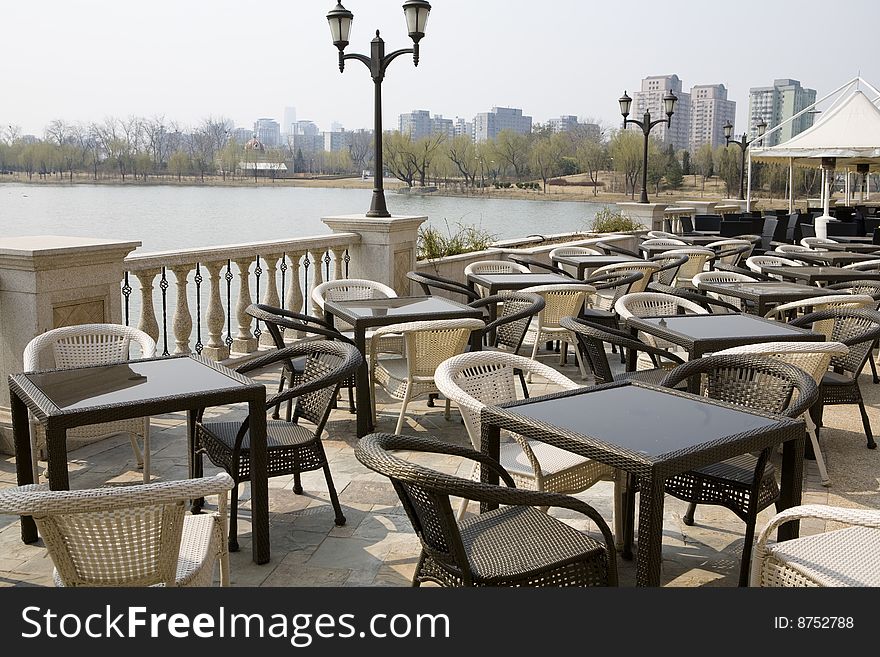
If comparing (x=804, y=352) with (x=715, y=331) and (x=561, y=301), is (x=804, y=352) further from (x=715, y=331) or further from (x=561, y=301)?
(x=561, y=301)

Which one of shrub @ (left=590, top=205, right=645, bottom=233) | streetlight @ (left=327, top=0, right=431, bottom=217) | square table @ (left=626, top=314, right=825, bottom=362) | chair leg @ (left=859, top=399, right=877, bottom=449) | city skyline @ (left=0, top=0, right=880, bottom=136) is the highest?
city skyline @ (left=0, top=0, right=880, bottom=136)

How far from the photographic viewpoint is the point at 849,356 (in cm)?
489

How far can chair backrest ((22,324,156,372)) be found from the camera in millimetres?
4160

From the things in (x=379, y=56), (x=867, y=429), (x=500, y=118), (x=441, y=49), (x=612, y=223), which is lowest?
(x=867, y=429)

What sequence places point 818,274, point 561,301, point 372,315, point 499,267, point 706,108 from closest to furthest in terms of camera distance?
point 372,315, point 561,301, point 818,274, point 499,267, point 706,108

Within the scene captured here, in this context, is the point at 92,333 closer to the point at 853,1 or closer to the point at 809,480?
the point at 809,480

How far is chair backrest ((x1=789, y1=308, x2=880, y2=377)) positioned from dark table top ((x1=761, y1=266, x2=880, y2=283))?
6.99 ft

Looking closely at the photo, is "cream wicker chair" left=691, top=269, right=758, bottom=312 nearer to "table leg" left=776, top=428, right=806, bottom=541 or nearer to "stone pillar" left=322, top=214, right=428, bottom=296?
"stone pillar" left=322, top=214, right=428, bottom=296

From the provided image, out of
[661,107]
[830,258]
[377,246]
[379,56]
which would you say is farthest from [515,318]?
[661,107]

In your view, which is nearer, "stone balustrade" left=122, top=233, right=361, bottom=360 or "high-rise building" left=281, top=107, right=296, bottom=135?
"stone balustrade" left=122, top=233, right=361, bottom=360

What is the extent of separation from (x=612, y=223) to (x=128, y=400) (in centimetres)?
1316

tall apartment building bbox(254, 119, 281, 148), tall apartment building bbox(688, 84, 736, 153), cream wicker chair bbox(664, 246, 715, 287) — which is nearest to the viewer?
cream wicker chair bbox(664, 246, 715, 287)

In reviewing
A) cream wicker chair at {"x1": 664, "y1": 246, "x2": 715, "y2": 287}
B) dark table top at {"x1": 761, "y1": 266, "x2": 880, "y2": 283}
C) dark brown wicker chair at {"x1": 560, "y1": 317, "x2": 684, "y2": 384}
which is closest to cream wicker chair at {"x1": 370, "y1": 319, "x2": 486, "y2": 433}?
dark brown wicker chair at {"x1": 560, "y1": 317, "x2": 684, "y2": 384}

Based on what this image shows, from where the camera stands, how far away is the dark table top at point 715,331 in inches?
170
